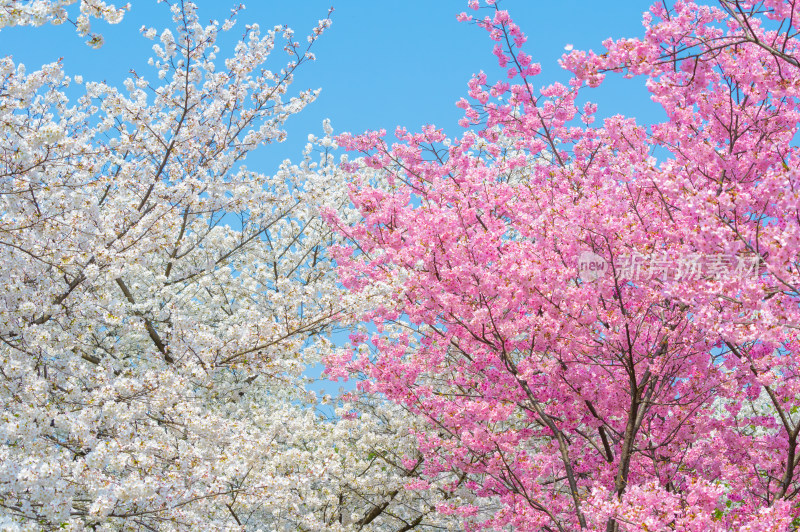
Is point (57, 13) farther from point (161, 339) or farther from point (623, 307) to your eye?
point (623, 307)

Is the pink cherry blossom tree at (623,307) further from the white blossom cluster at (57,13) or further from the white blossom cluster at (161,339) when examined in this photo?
the white blossom cluster at (57,13)

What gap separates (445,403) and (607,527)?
93.6 inches

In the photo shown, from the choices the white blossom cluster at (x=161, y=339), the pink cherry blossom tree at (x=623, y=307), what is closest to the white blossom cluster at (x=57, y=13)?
the white blossom cluster at (x=161, y=339)

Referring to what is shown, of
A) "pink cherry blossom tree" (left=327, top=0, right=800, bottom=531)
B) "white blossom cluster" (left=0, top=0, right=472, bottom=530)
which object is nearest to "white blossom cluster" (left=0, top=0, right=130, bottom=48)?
"white blossom cluster" (left=0, top=0, right=472, bottom=530)

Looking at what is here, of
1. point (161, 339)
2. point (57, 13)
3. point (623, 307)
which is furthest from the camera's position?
point (161, 339)

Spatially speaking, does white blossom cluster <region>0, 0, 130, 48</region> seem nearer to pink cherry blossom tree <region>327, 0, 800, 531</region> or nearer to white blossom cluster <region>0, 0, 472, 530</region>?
white blossom cluster <region>0, 0, 472, 530</region>

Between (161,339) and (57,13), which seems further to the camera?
(161,339)

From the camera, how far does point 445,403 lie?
320 inches

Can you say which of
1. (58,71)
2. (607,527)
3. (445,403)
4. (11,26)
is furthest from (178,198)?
(607,527)

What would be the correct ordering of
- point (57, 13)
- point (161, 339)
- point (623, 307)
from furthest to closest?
1. point (161, 339)
2. point (623, 307)
3. point (57, 13)

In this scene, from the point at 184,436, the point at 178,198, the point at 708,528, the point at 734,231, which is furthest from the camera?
the point at 178,198

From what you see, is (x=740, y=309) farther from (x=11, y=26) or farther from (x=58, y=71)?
(x=58, y=71)

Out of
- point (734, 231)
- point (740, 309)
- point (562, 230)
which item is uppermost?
point (562, 230)

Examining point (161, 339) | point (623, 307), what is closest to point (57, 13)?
point (161, 339)
